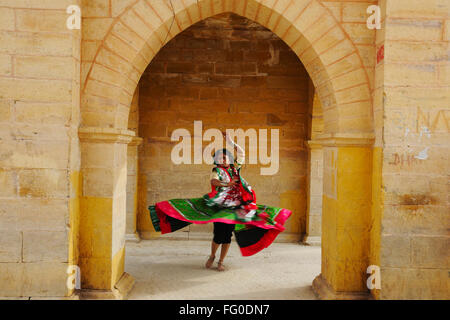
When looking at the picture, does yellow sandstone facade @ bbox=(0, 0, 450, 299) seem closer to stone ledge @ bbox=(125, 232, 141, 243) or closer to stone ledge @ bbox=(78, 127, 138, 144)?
stone ledge @ bbox=(78, 127, 138, 144)

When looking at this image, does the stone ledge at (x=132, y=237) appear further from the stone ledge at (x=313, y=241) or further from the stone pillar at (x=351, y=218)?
the stone pillar at (x=351, y=218)

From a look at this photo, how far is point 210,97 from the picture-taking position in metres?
6.61

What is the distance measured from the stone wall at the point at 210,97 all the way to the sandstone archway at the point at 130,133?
281cm

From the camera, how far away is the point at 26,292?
3.31m

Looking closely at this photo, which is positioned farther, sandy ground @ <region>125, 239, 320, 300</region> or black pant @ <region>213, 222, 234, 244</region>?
black pant @ <region>213, 222, 234, 244</region>

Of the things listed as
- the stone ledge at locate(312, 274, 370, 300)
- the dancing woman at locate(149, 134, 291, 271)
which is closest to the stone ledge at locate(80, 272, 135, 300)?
the dancing woman at locate(149, 134, 291, 271)

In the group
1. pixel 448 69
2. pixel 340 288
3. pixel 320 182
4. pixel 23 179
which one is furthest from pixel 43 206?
pixel 320 182

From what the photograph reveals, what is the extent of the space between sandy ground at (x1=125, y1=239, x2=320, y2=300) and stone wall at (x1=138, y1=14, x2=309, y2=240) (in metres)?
0.77

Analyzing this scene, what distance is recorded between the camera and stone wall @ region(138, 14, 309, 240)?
21.6ft

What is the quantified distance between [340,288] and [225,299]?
111 cm

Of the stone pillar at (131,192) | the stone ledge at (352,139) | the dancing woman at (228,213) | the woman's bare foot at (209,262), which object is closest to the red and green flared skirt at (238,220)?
the dancing woman at (228,213)

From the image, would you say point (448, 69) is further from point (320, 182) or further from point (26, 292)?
point (26, 292)

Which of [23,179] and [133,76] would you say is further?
[133,76]

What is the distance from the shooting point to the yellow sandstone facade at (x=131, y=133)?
10.8ft
